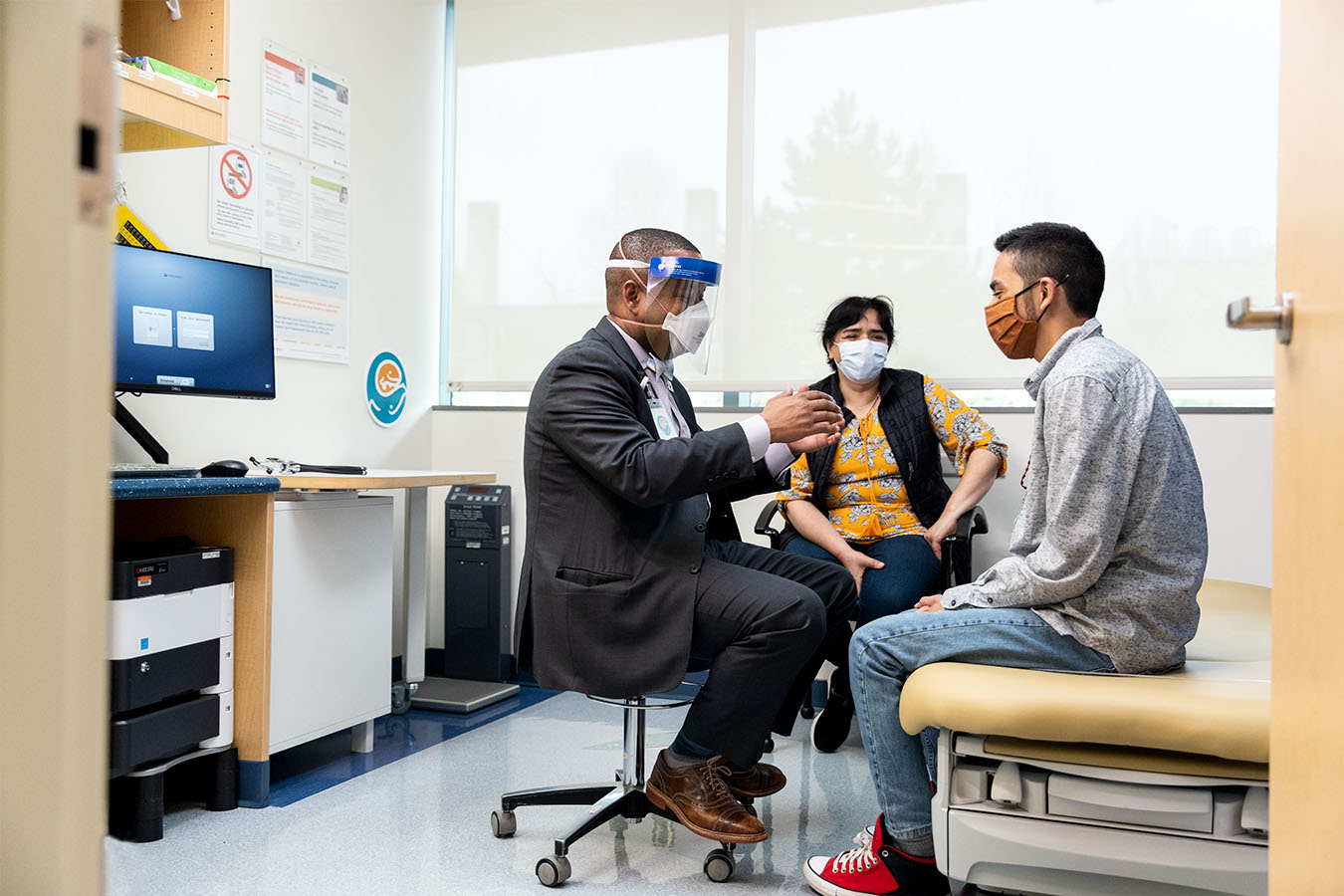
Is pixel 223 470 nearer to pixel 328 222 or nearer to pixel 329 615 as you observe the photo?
pixel 329 615

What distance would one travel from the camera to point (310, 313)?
10.8 feet

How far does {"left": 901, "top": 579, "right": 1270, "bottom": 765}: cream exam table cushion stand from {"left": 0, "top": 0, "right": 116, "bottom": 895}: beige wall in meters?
1.33

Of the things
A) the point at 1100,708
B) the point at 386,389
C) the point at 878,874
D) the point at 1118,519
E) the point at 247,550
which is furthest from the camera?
the point at 386,389

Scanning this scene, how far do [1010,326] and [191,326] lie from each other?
187 centimetres

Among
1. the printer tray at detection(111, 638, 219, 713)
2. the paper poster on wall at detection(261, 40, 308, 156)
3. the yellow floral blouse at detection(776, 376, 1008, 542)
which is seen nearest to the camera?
the printer tray at detection(111, 638, 219, 713)

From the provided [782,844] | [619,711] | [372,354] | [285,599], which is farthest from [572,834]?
[372,354]

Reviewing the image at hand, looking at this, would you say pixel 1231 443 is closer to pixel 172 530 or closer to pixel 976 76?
pixel 976 76

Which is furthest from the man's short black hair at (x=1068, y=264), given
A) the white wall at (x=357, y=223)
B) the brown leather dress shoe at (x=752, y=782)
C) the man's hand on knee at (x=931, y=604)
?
the white wall at (x=357, y=223)

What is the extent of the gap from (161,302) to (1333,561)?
2362 millimetres

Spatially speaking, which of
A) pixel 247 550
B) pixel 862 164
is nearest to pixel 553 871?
pixel 247 550

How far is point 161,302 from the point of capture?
2.41 metres

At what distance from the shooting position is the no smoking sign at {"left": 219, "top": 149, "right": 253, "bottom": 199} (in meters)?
2.94

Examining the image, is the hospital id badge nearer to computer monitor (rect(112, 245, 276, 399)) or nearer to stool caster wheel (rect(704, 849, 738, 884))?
stool caster wheel (rect(704, 849, 738, 884))

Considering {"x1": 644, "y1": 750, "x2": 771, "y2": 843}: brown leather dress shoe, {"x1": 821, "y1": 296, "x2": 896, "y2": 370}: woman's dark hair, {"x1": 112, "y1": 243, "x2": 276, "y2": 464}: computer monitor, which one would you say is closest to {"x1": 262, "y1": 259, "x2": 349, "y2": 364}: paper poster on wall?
{"x1": 112, "y1": 243, "x2": 276, "y2": 464}: computer monitor
